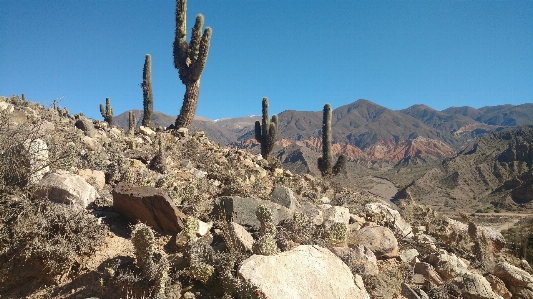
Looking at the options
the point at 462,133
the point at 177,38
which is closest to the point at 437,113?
the point at 462,133

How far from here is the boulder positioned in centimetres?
472

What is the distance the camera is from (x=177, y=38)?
1428 cm

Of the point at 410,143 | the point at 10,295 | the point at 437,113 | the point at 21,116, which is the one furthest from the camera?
the point at 437,113

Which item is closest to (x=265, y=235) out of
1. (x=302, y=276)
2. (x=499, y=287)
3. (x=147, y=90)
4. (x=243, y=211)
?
(x=302, y=276)

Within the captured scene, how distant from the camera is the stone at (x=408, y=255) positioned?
5.13m

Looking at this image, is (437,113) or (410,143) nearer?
(410,143)

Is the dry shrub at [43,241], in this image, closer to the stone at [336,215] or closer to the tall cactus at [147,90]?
the stone at [336,215]

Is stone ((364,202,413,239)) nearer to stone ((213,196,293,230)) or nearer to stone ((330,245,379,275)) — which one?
stone ((330,245,379,275))

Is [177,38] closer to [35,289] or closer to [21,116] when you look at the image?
[21,116]

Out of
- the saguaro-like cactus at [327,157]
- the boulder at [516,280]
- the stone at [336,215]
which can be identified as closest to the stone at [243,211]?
the stone at [336,215]

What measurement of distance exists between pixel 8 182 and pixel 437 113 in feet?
617

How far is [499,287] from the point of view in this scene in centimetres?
475

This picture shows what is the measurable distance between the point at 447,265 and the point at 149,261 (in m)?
4.17

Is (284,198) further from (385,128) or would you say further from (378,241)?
(385,128)
